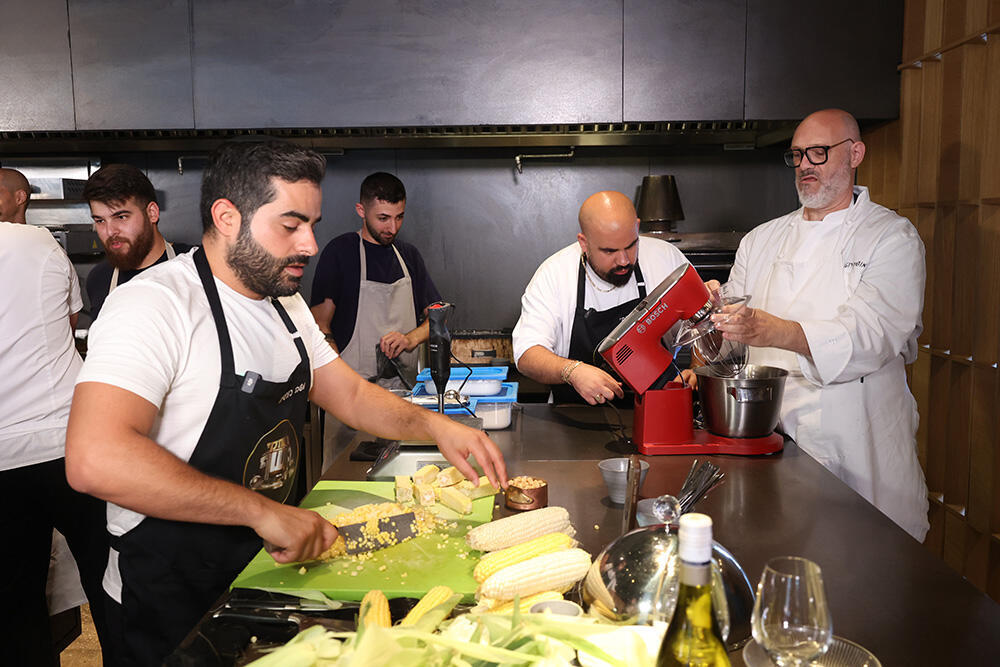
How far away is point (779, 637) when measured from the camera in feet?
2.91

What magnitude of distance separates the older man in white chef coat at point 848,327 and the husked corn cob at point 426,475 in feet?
3.57

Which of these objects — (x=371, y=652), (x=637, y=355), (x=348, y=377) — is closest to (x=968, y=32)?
(x=637, y=355)

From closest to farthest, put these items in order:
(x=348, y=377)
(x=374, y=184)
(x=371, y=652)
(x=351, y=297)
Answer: (x=371, y=652), (x=348, y=377), (x=374, y=184), (x=351, y=297)

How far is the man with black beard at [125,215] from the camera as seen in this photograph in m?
2.83

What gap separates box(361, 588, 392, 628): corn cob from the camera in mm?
1136

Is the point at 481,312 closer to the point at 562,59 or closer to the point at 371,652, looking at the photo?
the point at 562,59

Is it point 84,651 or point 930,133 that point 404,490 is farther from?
point 930,133

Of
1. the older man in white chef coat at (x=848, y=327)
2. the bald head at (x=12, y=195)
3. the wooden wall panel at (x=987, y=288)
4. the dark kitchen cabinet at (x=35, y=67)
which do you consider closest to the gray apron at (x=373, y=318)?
the bald head at (x=12, y=195)

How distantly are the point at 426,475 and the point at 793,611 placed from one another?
104 centimetres

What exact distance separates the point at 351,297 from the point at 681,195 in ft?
6.92

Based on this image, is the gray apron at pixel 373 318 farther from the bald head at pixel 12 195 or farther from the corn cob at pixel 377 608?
the corn cob at pixel 377 608

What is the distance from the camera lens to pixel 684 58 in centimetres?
384

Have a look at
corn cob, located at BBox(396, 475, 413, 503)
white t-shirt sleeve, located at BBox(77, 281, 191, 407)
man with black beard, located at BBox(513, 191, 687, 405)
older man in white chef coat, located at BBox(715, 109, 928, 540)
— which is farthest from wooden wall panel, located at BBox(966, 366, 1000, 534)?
white t-shirt sleeve, located at BBox(77, 281, 191, 407)

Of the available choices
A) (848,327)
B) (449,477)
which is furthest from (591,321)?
(449,477)
